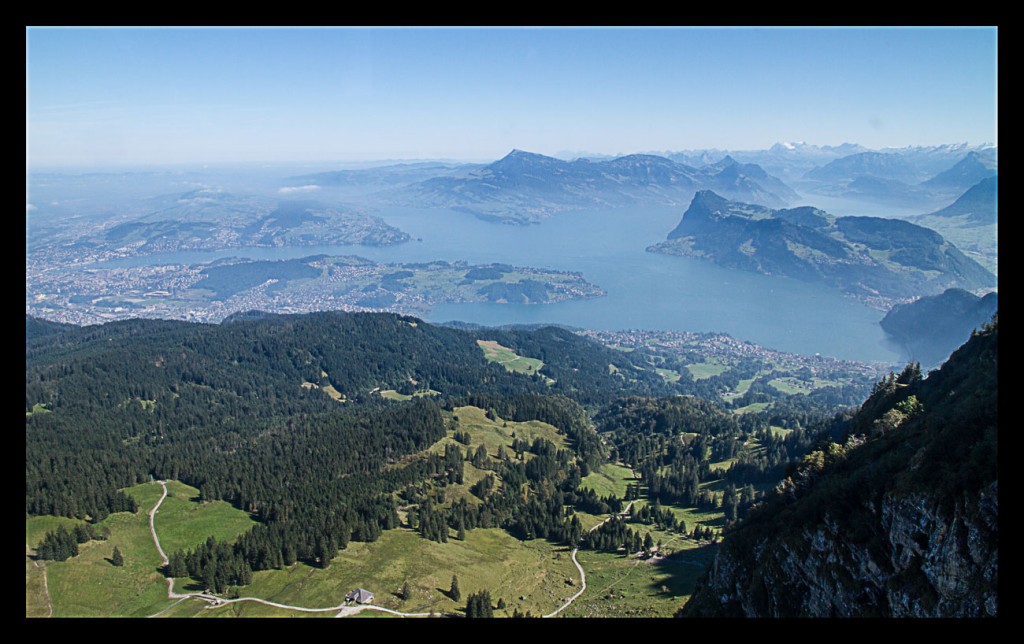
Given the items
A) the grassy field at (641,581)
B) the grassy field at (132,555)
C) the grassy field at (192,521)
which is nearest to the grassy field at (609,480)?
the grassy field at (641,581)

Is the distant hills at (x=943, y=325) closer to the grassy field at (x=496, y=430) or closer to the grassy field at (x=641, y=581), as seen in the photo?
the grassy field at (x=496, y=430)

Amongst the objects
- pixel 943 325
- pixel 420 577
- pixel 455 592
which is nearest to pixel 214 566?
pixel 420 577

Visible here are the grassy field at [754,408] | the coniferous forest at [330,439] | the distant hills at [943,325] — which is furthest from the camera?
the distant hills at [943,325]

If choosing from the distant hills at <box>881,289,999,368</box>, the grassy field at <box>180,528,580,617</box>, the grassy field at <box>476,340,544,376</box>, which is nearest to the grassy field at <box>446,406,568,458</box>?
the grassy field at <box>180,528,580,617</box>

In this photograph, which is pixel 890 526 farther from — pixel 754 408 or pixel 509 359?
pixel 509 359
